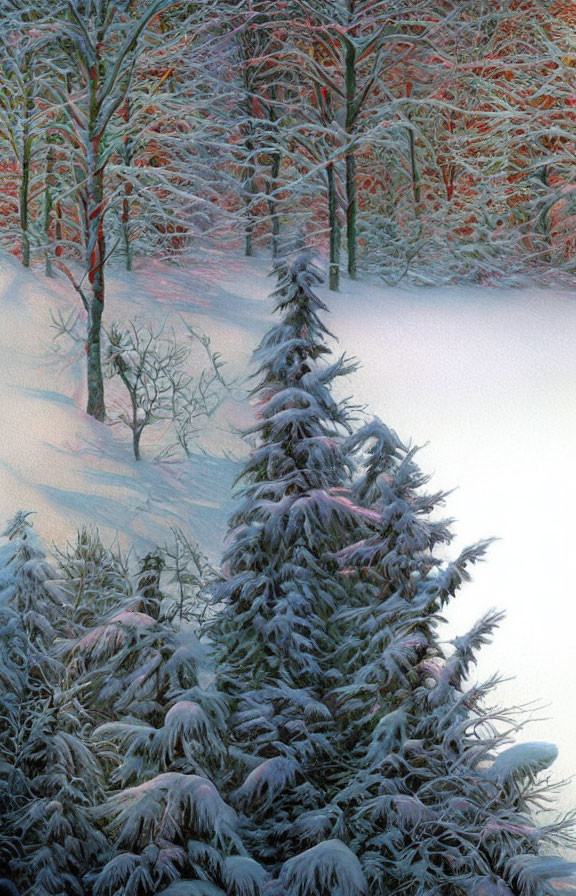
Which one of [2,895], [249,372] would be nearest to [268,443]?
[249,372]

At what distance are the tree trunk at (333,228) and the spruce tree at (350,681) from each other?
1507 mm

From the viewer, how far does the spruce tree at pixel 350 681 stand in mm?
5676

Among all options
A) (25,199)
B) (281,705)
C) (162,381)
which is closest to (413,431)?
(162,381)

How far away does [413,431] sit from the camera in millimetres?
7375

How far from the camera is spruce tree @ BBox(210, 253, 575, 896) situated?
18.6ft

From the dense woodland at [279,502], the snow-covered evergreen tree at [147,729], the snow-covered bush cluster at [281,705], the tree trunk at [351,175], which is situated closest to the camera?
the snow-covered evergreen tree at [147,729]

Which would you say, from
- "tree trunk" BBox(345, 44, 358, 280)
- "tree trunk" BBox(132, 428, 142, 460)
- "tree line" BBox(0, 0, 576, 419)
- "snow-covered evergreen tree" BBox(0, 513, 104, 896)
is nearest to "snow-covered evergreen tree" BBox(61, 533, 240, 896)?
"snow-covered evergreen tree" BBox(0, 513, 104, 896)

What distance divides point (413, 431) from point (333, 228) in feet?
5.88

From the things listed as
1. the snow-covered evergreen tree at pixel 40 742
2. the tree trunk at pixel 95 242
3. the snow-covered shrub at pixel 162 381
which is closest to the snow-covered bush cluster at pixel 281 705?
the snow-covered evergreen tree at pixel 40 742

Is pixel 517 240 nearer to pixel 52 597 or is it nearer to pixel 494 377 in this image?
pixel 494 377

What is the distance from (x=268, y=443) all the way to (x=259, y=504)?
0.36 meters

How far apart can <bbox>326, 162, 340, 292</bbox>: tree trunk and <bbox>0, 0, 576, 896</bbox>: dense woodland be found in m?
0.02

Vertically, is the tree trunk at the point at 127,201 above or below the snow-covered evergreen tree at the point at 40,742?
above

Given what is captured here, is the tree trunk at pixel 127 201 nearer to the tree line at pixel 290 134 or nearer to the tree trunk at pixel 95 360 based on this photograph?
the tree line at pixel 290 134
